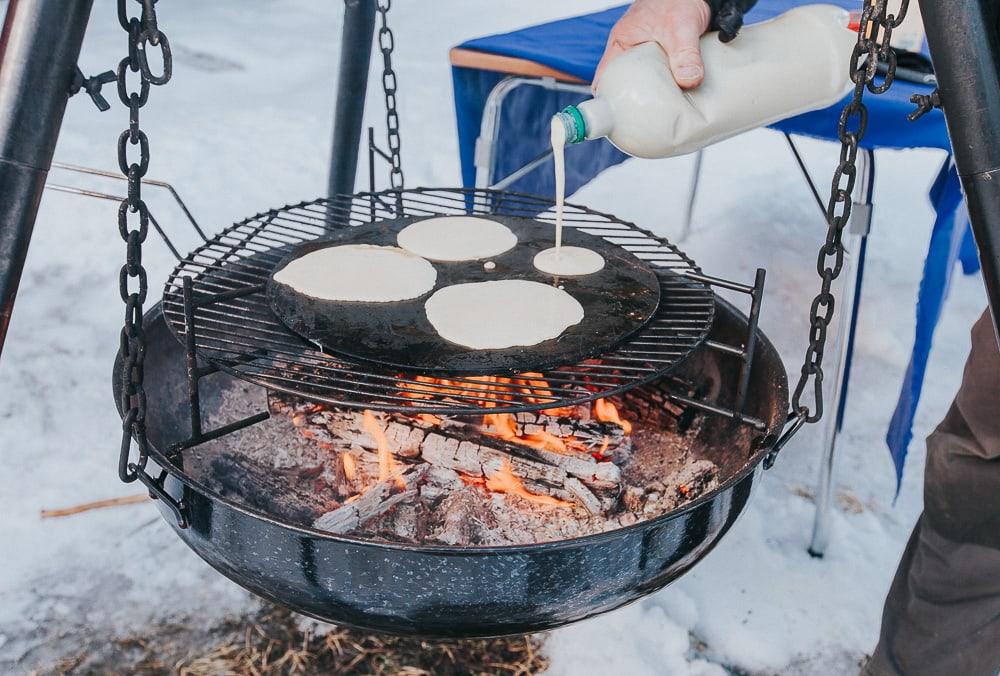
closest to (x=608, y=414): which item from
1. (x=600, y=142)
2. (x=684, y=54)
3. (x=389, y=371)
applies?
(x=389, y=371)

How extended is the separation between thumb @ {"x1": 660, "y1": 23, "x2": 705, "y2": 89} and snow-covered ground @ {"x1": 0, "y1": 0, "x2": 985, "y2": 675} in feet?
5.49

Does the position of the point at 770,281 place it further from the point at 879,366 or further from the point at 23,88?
the point at 23,88

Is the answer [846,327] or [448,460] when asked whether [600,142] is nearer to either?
[846,327]

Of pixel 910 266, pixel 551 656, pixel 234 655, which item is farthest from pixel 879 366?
pixel 234 655

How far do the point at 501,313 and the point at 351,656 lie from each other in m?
1.27

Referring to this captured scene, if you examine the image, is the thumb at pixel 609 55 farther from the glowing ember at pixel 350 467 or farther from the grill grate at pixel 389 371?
the glowing ember at pixel 350 467

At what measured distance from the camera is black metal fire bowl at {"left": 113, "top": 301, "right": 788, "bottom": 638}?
4.74 ft

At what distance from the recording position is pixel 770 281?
4.79 meters

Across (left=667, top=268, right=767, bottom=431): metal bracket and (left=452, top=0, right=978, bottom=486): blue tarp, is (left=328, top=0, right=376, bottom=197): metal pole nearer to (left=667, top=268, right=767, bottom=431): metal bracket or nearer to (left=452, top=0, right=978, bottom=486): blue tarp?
(left=452, top=0, right=978, bottom=486): blue tarp

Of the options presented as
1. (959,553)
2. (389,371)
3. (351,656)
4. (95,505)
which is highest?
(389,371)

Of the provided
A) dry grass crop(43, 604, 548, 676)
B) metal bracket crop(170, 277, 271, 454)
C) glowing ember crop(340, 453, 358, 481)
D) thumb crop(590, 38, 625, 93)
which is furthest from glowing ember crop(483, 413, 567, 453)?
thumb crop(590, 38, 625, 93)

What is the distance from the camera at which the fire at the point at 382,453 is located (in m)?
1.99

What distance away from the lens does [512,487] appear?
2.01 m

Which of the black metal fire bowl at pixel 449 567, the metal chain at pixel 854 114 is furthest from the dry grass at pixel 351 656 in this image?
the metal chain at pixel 854 114
